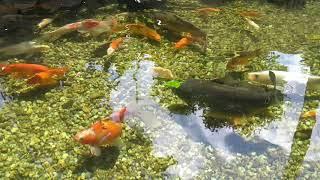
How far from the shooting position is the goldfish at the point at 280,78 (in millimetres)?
4488

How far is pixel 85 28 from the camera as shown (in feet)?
18.1

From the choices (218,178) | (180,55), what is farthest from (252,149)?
(180,55)

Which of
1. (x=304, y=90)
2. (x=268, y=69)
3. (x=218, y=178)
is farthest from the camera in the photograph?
(x=268, y=69)

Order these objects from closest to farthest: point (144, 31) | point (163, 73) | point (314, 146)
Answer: point (314, 146)
point (163, 73)
point (144, 31)

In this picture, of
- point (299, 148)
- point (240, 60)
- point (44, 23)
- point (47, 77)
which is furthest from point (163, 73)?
point (44, 23)

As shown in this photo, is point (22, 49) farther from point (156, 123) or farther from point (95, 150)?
point (95, 150)

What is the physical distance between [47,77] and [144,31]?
161 centimetres

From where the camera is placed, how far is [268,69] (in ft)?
16.1

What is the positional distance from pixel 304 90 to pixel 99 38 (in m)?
2.63

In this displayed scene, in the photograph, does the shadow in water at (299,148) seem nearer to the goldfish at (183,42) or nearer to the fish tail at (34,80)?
the goldfish at (183,42)

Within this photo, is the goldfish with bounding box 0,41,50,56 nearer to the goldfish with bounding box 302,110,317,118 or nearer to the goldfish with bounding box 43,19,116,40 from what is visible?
the goldfish with bounding box 43,19,116,40

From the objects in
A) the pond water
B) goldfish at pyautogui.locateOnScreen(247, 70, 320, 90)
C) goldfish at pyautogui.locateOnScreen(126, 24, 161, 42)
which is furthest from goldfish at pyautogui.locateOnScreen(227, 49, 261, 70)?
goldfish at pyautogui.locateOnScreen(126, 24, 161, 42)

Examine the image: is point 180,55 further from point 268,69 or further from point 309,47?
point 309,47

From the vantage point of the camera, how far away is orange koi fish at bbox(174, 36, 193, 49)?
5316 mm
